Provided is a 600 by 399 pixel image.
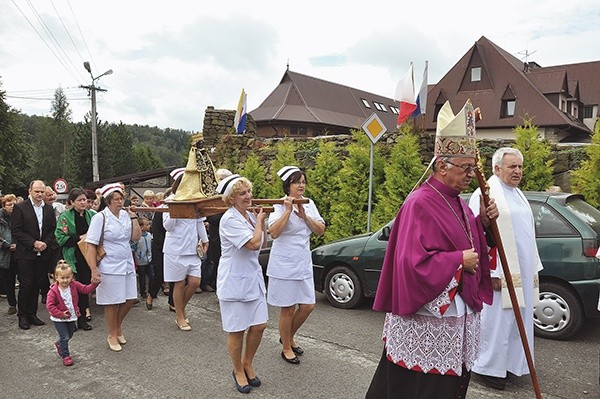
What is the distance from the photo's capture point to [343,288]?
6.83 m

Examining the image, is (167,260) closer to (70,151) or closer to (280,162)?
(280,162)

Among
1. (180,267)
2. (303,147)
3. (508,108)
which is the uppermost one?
(508,108)

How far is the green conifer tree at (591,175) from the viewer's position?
7.57 meters

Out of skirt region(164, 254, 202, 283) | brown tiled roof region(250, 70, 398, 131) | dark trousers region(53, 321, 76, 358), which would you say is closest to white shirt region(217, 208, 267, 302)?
dark trousers region(53, 321, 76, 358)

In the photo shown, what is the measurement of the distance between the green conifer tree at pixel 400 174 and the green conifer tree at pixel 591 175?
9.10 ft

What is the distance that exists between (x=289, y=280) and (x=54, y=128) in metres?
62.7

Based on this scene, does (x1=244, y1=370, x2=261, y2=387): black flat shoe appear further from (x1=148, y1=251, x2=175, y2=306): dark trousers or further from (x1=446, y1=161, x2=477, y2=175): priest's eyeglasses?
(x1=148, y1=251, x2=175, y2=306): dark trousers

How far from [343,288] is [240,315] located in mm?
3030

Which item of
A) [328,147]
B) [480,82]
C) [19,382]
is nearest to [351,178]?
[328,147]

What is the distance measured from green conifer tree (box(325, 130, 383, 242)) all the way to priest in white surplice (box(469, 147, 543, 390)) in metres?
5.94

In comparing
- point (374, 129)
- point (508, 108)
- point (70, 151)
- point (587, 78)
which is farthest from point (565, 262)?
point (70, 151)

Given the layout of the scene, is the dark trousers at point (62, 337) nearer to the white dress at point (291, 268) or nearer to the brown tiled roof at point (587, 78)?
the white dress at point (291, 268)

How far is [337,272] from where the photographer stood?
694 cm

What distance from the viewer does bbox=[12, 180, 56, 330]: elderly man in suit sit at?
618 centimetres
